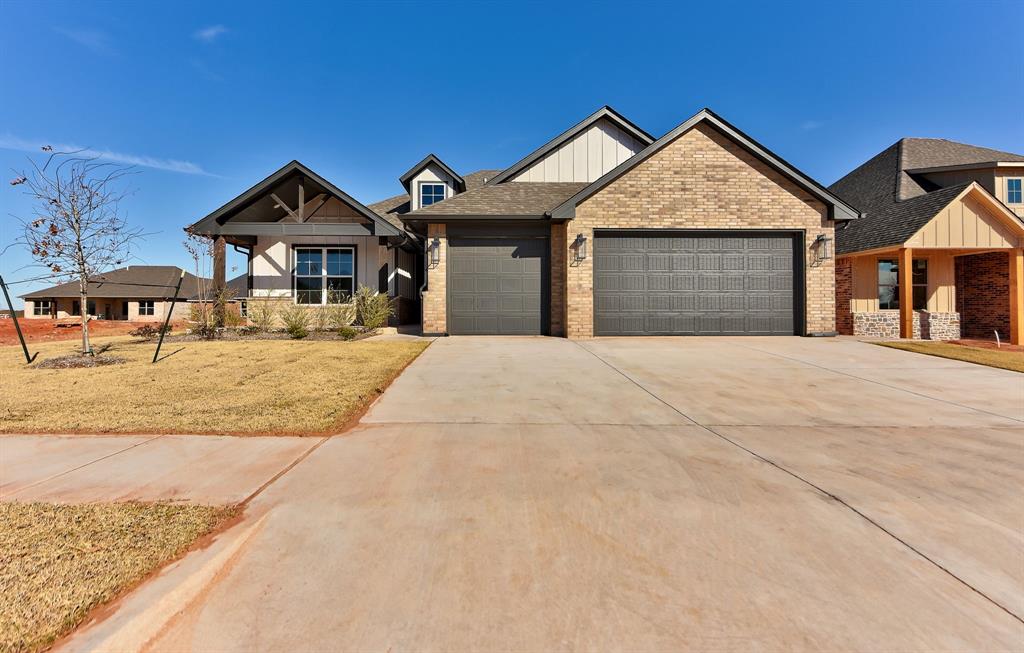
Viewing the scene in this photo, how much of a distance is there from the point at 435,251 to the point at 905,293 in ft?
46.7

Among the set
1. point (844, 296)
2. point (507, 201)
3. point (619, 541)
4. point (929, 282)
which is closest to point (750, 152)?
point (844, 296)

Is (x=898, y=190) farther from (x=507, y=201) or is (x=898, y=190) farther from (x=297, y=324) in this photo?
(x=297, y=324)

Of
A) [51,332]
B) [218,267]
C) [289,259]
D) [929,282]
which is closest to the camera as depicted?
[218,267]

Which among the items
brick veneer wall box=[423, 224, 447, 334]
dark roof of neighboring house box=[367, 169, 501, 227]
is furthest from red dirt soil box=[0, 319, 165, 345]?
brick veneer wall box=[423, 224, 447, 334]

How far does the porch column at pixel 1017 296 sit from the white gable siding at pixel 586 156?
11.8 metres

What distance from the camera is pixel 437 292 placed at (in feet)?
38.0

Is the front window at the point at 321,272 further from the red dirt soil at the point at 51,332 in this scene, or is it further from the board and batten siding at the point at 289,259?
the red dirt soil at the point at 51,332

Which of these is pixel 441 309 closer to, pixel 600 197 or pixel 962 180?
pixel 600 197

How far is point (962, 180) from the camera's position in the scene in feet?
51.4

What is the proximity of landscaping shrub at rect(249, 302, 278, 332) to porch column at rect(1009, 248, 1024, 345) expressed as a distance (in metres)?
22.9

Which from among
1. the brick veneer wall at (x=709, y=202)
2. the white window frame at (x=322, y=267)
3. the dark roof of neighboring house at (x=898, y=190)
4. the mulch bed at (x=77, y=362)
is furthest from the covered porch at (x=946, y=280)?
the mulch bed at (x=77, y=362)

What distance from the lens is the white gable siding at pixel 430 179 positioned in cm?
1650

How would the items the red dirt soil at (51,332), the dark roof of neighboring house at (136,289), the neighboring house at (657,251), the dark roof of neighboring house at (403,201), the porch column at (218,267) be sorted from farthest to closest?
the dark roof of neighboring house at (136,289)
the dark roof of neighboring house at (403,201)
the red dirt soil at (51,332)
the porch column at (218,267)
the neighboring house at (657,251)

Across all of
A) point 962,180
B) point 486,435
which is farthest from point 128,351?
point 962,180
